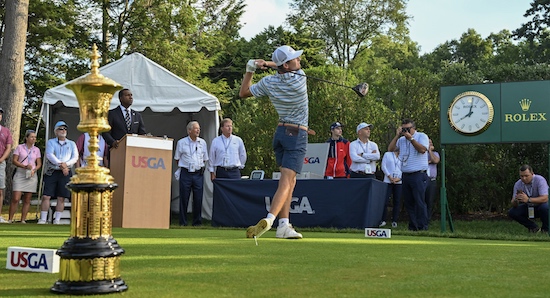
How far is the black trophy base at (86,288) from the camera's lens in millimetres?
3168

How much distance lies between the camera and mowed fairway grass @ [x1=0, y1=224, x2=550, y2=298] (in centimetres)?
328

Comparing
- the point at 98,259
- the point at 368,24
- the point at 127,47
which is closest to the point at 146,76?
the point at 98,259

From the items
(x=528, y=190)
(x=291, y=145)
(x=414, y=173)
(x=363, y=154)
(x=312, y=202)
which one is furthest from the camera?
(x=363, y=154)

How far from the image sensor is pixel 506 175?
53.1ft

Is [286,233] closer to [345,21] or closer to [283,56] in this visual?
[283,56]

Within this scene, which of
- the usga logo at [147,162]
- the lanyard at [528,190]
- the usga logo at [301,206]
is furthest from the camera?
the lanyard at [528,190]

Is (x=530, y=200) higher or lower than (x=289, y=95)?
lower

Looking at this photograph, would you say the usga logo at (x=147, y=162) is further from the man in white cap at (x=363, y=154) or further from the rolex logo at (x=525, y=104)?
the rolex logo at (x=525, y=104)

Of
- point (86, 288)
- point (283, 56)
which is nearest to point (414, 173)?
point (283, 56)

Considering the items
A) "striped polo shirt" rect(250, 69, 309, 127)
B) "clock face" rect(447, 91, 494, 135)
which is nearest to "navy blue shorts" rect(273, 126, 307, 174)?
"striped polo shirt" rect(250, 69, 309, 127)

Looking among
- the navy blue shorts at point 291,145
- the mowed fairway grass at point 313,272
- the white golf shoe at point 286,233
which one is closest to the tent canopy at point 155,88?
the navy blue shorts at point 291,145

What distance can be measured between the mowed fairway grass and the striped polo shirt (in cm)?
171

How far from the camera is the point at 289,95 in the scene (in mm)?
7262

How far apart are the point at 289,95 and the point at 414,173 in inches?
170
